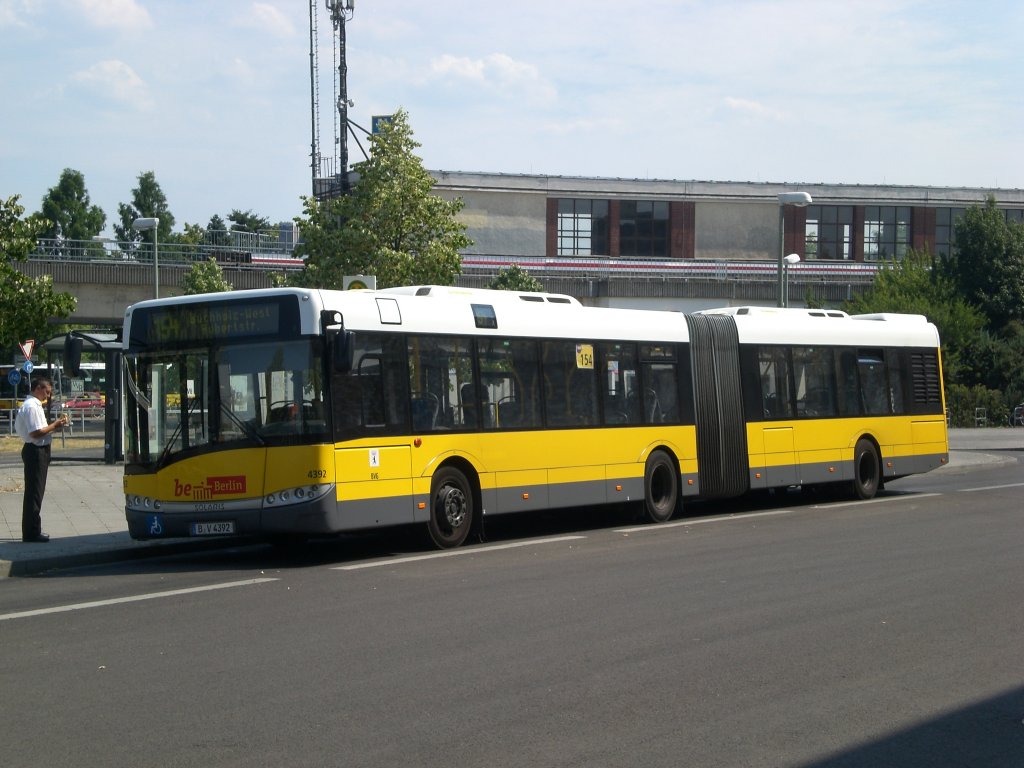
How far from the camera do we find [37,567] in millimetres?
13609

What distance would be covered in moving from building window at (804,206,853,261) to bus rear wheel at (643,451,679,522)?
196 feet

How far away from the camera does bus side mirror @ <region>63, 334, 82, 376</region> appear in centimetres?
1542

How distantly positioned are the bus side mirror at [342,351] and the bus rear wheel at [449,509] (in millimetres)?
2011

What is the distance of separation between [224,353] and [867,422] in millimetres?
12221

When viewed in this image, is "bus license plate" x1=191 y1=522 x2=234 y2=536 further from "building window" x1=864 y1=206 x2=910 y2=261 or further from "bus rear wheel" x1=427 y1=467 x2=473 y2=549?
"building window" x1=864 y1=206 x2=910 y2=261

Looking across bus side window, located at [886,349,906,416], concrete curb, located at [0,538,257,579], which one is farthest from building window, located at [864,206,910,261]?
concrete curb, located at [0,538,257,579]

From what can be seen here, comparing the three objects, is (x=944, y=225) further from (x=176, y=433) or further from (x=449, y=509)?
(x=176, y=433)

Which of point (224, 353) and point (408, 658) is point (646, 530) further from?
point (408, 658)

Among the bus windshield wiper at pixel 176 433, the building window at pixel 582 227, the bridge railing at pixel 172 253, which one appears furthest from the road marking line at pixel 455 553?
the building window at pixel 582 227

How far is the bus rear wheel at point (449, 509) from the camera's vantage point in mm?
15078

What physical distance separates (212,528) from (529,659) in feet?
20.9

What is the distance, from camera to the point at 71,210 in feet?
359

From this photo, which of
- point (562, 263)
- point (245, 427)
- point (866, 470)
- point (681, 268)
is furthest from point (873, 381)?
point (681, 268)

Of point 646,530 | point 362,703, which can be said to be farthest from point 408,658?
point 646,530
